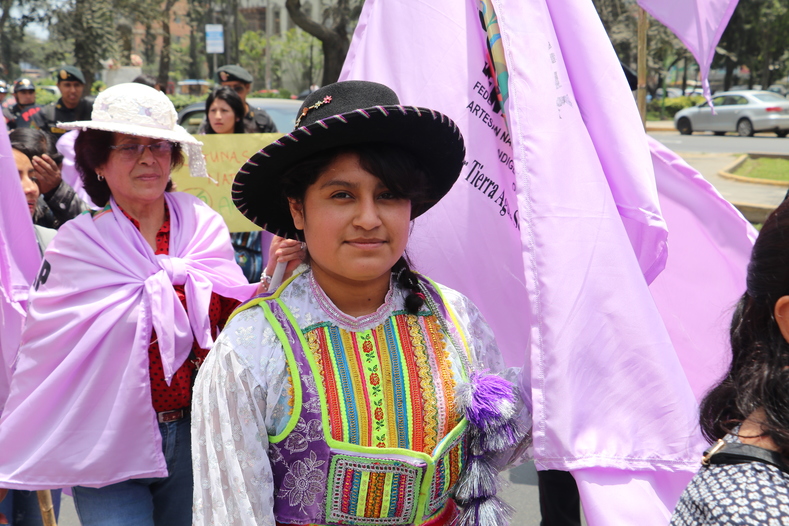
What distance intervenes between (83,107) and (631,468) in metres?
8.63

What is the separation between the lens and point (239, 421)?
1.61m

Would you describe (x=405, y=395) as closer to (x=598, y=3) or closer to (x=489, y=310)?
(x=489, y=310)

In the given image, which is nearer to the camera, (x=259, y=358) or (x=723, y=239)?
(x=259, y=358)

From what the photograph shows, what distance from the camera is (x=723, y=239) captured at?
2.65 metres

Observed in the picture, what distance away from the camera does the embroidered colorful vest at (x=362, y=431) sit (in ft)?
5.51

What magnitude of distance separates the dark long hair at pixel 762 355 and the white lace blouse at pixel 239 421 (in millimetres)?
831

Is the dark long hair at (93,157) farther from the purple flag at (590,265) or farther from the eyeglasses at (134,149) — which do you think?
the purple flag at (590,265)

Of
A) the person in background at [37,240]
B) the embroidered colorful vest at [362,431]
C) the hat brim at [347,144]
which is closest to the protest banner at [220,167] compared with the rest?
the person in background at [37,240]

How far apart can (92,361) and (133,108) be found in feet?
2.95

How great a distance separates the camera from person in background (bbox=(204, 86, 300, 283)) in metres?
2.26

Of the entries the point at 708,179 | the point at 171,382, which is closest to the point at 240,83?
the point at 171,382

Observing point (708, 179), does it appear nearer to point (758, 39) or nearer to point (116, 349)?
point (116, 349)

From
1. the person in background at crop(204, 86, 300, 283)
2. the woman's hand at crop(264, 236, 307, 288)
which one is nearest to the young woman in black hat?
the woman's hand at crop(264, 236, 307, 288)

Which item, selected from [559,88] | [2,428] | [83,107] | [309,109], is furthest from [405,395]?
[83,107]
